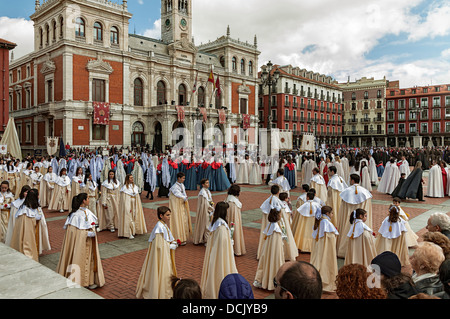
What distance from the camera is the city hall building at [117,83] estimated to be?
3288 cm

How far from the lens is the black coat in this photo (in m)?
13.4

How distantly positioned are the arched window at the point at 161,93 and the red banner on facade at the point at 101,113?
753cm

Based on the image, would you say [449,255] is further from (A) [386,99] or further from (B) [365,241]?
(A) [386,99]

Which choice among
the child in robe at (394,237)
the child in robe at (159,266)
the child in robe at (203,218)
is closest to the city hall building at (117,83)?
the child in robe at (203,218)

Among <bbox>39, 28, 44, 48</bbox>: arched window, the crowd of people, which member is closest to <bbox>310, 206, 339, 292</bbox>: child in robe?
the crowd of people

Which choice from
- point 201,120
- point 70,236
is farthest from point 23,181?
point 201,120

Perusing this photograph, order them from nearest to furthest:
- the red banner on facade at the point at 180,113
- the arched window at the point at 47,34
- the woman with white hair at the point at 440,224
Result: the woman with white hair at the point at 440,224, the arched window at the point at 47,34, the red banner on facade at the point at 180,113

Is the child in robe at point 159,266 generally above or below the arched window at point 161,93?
below

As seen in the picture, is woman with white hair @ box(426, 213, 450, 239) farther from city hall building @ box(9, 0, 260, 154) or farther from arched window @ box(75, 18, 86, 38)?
arched window @ box(75, 18, 86, 38)

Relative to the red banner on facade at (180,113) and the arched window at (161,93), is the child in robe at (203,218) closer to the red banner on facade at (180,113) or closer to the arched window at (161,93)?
the red banner on facade at (180,113)
